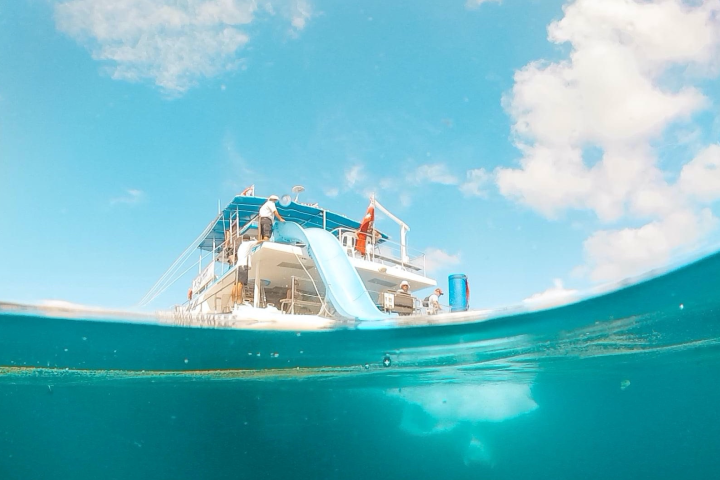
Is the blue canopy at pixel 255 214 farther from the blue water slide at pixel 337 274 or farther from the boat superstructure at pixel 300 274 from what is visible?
the blue water slide at pixel 337 274

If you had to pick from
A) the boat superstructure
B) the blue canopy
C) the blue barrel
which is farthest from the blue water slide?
the blue canopy

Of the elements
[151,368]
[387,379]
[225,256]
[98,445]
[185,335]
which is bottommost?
[98,445]

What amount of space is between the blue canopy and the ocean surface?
702 centimetres

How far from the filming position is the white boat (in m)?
10.7

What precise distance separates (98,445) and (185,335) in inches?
404

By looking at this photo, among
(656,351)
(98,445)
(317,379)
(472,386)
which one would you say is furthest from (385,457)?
(656,351)

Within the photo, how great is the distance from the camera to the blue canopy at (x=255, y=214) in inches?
768

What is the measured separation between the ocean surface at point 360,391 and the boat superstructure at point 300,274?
2.90ft

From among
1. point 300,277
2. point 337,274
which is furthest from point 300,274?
point 337,274

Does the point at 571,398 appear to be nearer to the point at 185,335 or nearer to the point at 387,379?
the point at 387,379

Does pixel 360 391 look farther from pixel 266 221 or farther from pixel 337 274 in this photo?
pixel 266 221

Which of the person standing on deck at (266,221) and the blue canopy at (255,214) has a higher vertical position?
the blue canopy at (255,214)

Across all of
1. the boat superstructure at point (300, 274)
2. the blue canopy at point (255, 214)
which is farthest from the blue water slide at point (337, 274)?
the blue canopy at point (255, 214)

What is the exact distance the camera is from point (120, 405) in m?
16.0
